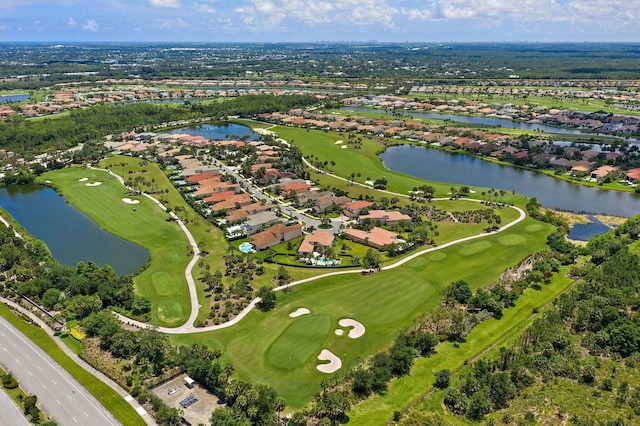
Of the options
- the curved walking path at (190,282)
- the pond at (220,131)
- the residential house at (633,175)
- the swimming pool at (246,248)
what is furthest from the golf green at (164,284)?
the residential house at (633,175)

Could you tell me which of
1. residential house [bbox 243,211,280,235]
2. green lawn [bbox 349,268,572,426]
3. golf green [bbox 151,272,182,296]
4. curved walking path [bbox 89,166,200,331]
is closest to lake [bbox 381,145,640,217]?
green lawn [bbox 349,268,572,426]

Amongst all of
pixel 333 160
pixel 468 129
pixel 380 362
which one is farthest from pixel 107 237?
pixel 468 129

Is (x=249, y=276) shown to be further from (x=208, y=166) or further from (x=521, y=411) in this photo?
(x=208, y=166)

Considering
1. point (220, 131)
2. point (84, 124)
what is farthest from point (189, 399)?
point (84, 124)

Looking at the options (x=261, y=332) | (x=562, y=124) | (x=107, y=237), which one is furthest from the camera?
(x=562, y=124)

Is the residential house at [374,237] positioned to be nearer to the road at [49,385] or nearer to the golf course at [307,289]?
the golf course at [307,289]
